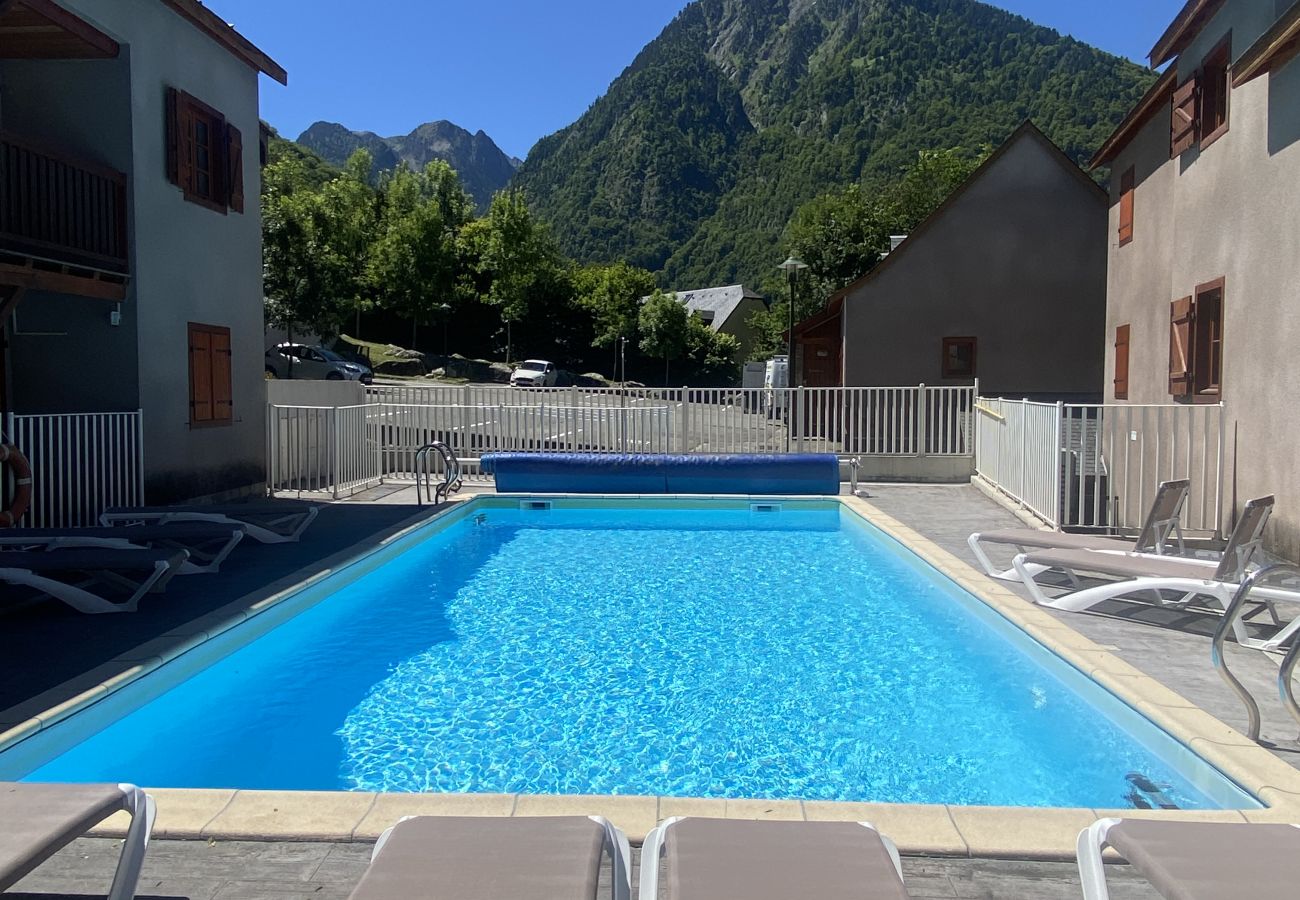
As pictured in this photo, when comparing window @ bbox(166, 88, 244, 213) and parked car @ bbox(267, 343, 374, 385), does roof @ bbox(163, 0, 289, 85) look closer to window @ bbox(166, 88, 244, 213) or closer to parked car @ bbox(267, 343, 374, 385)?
window @ bbox(166, 88, 244, 213)

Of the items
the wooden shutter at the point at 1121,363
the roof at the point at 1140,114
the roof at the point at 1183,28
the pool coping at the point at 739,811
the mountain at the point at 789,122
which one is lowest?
the pool coping at the point at 739,811

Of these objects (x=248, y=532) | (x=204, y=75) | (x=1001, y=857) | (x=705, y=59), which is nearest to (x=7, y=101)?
(x=204, y=75)

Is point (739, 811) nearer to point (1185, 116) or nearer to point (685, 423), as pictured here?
point (1185, 116)

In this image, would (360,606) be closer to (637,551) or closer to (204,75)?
(637,551)

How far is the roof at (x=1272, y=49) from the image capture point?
748cm

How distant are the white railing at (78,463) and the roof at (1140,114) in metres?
12.8

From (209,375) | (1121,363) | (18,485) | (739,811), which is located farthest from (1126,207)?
(18,485)

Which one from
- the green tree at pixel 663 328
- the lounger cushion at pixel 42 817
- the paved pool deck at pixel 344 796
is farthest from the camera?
the green tree at pixel 663 328

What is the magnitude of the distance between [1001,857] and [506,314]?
4533 centimetres

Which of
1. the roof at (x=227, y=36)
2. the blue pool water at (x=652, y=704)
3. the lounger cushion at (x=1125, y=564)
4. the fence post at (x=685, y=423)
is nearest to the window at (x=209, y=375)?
the roof at (x=227, y=36)

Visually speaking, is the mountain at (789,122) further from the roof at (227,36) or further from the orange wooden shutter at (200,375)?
the orange wooden shutter at (200,375)

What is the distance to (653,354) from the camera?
5509cm

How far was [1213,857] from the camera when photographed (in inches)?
90.8

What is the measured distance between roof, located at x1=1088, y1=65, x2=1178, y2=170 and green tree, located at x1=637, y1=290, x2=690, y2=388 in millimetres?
39694
